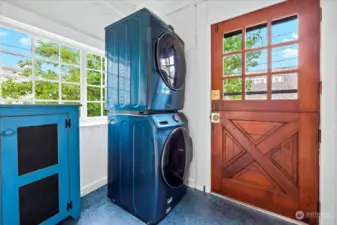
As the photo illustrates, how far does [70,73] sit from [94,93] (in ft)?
1.32

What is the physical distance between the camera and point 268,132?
1.74 metres

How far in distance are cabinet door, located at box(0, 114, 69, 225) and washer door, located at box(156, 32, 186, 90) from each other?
3.30ft

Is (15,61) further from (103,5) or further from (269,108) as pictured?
(269,108)

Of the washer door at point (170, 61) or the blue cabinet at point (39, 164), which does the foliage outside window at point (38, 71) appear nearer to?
the blue cabinet at point (39, 164)

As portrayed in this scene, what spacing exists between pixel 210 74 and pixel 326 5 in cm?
116

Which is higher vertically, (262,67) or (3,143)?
(262,67)

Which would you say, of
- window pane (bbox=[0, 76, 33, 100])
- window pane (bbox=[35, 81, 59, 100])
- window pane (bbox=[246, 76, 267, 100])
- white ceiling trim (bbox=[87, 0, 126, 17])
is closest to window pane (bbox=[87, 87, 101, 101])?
window pane (bbox=[35, 81, 59, 100])

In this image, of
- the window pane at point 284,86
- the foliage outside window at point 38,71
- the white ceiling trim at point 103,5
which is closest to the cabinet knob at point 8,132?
the foliage outside window at point 38,71

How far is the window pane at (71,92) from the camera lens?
79.4 inches

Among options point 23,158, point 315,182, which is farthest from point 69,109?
point 315,182

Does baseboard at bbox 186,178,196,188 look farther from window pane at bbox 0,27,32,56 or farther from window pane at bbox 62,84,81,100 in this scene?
window pane at bbox 0,27,32,56

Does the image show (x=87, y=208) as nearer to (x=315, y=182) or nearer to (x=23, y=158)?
(x=23, y=158)

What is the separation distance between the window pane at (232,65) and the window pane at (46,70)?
Result: 2.02 meters

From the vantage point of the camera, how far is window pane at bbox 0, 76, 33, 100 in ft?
5.11
